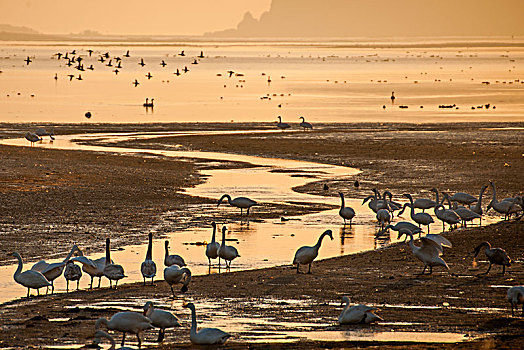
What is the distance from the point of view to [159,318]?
40.2 ft

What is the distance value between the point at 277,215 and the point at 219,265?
20.4ft

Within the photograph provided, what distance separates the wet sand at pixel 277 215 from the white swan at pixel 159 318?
7.5 inches

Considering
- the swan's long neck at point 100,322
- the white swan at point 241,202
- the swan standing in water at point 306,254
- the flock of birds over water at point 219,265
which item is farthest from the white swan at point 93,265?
the white swan at point 241,202

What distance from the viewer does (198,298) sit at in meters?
15.0

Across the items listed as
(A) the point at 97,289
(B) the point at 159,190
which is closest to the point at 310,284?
(A) the point at 97,289

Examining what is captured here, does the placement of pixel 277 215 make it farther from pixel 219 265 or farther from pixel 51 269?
pixel 51 269

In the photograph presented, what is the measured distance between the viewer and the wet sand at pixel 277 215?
13281mm

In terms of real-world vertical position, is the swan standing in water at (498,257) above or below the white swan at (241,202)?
below

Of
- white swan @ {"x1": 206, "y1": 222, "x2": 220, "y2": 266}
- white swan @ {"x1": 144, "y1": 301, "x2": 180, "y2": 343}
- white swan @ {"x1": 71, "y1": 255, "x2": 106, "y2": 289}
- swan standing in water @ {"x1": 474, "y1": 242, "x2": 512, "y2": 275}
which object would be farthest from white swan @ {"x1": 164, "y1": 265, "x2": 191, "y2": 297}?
swan standing in water @ {"x1": 474, "y1": 242, "x2": 512, "y2": 275}

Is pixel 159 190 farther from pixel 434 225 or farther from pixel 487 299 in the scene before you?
pixel 487 299

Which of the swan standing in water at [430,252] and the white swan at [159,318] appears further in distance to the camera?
the swan standing in water at [430,252]

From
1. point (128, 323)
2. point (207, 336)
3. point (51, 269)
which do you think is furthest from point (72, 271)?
point (207, 336)

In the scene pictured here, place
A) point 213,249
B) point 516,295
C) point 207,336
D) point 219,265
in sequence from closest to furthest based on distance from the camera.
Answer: point 207,336 → point 516,295 → point 213,249 → point 219,265

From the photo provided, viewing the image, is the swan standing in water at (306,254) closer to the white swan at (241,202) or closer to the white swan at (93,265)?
the white swan at (93,265)
